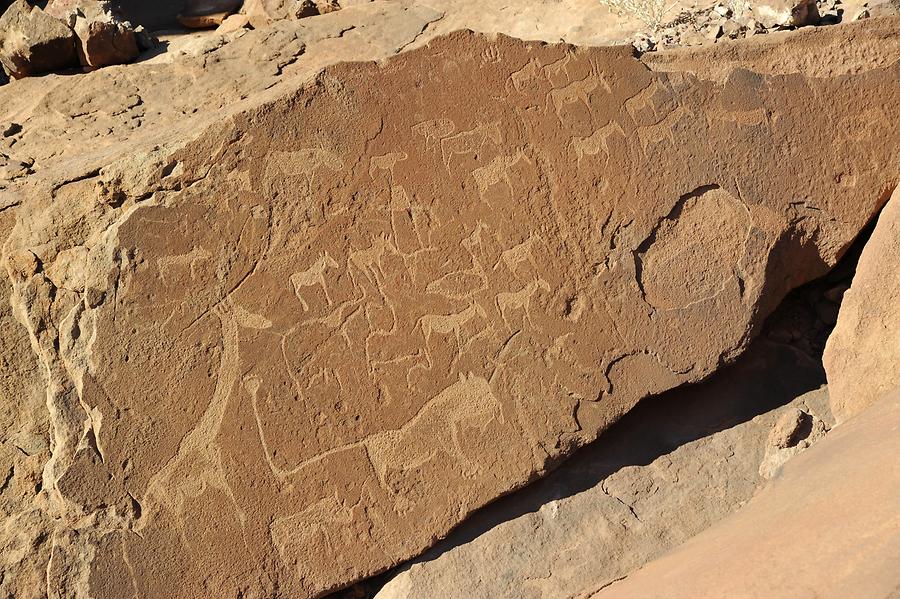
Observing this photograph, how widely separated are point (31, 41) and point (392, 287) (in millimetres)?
2466

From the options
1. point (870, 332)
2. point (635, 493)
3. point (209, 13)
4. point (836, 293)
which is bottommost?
point (635, 493)

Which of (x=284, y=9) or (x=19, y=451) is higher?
(x=284, y=9)

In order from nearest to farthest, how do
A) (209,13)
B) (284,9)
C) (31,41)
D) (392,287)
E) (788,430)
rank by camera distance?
(392,287) → (788,430) → (31,41) → (284,9) → (209,13)

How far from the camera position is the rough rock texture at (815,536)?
1630 millimetres

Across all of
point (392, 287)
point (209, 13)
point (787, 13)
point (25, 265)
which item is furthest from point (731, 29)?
point (209, 13)

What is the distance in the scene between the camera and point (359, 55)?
12.4 feet

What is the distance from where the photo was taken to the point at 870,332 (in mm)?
2559

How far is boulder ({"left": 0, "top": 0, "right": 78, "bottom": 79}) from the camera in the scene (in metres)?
4.07

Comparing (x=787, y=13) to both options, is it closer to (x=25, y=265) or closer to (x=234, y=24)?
(x=25, y=265)

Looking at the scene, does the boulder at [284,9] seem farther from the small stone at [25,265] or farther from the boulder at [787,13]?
the small stone at [25,265]

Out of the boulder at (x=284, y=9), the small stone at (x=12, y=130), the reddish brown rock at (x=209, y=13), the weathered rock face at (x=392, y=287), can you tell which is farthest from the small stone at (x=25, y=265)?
the reddish brown rock at (x=209, y=13)

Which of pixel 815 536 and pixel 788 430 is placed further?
pixel 788 430

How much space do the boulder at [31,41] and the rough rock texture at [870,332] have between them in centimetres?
331

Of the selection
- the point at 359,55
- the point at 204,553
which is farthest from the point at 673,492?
the point at 359,55
